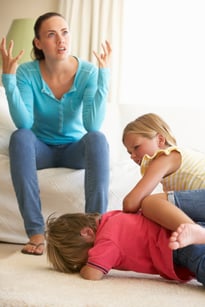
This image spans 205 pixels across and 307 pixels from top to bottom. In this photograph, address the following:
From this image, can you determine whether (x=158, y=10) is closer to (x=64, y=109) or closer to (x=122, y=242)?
(x=64, y=109)

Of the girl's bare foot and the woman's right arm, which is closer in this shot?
the girl's bare foot

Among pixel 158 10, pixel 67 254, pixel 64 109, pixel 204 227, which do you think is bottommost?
pixel 67 254

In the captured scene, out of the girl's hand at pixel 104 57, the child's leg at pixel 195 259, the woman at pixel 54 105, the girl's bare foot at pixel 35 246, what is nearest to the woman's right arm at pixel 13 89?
the woman at pixel 54 105

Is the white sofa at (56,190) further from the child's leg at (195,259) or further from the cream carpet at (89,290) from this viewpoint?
the child's leg at (195,259)

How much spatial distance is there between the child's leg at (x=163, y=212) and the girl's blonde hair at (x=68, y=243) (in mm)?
168

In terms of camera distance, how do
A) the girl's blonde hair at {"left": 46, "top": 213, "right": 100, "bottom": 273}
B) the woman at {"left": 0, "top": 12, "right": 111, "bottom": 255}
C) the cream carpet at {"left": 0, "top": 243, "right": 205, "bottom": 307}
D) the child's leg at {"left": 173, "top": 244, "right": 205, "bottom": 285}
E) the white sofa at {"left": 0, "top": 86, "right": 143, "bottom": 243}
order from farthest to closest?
the white sofa at {"left": 0, "top": 86, "right": 143, "bottom": 243}
the woman at {"left": 0, "top": 12, "right": 111, "bottom": 255}
the girl's blonde hair at {"left": 46, "top": 213, "right": 100, "bottom": 273}
the child's leg at {"left": 173, "top": 244, "right": 205, "bottom": 285}
the cream carpet at {"left": 0, "top": 243, "right": 205, "bottom": 307}

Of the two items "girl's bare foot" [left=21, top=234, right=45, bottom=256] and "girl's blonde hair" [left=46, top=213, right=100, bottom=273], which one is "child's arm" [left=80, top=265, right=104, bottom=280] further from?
"girl's bare foot" [left=21, top=234, right=45, bottom=256]

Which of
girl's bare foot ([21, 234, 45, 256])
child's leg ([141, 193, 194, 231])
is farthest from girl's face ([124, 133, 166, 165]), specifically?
girl's bare foot ([21, 234, 45, 256])

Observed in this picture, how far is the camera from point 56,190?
229 cm

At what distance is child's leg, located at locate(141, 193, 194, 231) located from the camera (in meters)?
1.35

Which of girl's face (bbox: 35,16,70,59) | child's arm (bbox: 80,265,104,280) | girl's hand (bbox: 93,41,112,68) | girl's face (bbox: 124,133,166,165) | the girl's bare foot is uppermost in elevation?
girl's face (bbox: 35,16,70,59)

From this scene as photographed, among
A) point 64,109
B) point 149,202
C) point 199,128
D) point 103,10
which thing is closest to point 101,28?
point 103,10

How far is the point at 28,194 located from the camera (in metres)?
2.00

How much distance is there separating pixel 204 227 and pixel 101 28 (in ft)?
8.98
